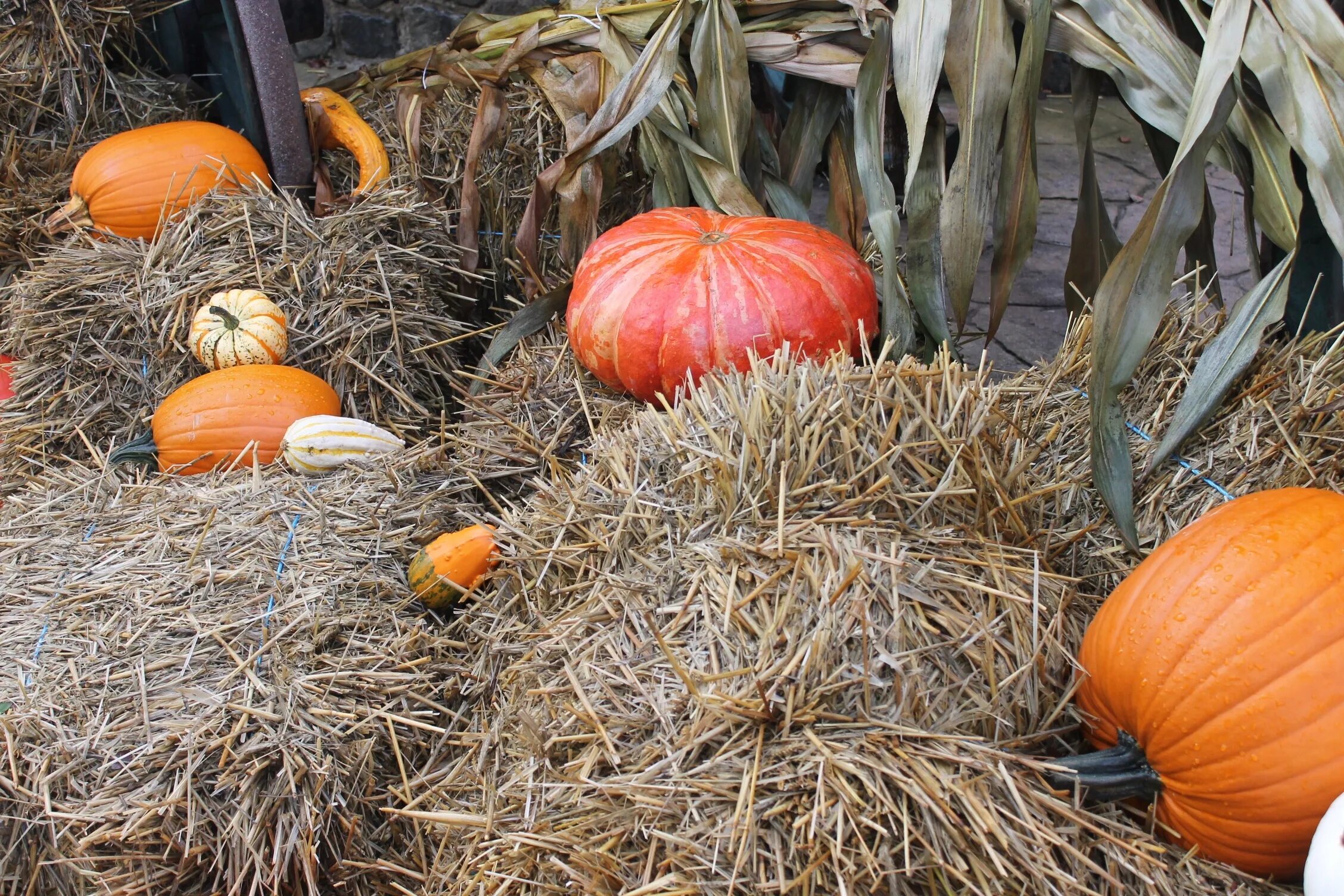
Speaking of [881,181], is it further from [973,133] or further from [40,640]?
[40,640]

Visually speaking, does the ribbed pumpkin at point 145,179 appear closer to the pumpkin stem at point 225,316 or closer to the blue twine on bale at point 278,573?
the pumpkin stem at point 225,316

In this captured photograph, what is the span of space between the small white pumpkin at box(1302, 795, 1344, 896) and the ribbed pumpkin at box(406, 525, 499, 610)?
5.04 feet

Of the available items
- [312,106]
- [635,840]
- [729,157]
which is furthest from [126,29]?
[635,840]

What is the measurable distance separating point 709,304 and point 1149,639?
4.03 feet

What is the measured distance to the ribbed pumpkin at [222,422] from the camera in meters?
2.57

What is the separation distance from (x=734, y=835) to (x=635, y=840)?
165 mm

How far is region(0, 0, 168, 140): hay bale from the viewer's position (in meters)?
3.34

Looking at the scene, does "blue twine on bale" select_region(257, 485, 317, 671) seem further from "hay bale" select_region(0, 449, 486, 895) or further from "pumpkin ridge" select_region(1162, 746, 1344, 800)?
"pumpkin ridge" select_region(1162, 746, 1344, 800)

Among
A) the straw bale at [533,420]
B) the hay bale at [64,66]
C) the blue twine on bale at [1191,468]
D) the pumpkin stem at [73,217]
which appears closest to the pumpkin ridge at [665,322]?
the straw bale at [533,420]

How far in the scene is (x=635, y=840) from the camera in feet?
4.67

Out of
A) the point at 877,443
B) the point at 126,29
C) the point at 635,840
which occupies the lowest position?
the point at 635,840

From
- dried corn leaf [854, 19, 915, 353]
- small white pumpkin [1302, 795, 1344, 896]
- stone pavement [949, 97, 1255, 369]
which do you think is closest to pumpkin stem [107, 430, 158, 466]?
dried corn leaf [854, 19, 915, 353]

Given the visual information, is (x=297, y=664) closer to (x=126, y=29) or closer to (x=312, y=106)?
(x=312, y=106)

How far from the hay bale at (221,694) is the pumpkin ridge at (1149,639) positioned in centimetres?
125
